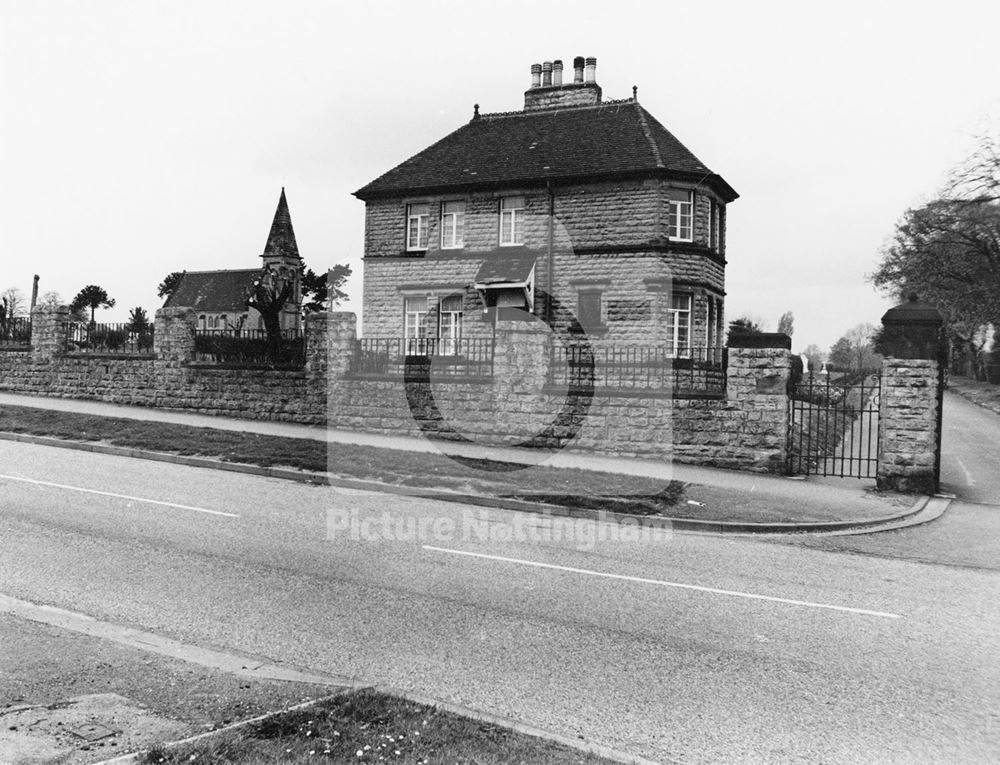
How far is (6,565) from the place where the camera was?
756cm

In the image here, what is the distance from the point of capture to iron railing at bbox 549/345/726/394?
16922mm

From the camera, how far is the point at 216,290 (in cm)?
8788

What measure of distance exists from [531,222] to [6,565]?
27.3m

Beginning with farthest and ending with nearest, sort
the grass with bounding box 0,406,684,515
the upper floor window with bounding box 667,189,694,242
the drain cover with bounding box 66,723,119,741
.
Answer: the upper floor window with bounding box 667,189,694,242 → the grass with bounding box 0,406,684,515 → the drain cover with bounding box 66,723,119,741

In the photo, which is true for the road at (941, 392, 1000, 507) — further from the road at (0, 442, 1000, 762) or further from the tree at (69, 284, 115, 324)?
the tree at (69, 284, 115, 324)

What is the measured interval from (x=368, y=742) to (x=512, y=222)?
30345 millimetres

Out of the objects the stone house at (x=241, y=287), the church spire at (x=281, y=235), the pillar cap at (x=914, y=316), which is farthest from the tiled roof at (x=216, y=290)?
the pillar cap at (x=914, y=316)

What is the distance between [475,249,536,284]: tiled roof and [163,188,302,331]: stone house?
3823 centimetres

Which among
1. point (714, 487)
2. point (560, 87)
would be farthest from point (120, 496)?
point (560, 87)

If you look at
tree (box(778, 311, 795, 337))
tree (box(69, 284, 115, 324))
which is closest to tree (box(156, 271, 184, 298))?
tree (box(69, 284, 115, 324))

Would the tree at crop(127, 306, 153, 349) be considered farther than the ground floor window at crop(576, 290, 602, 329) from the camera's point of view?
No

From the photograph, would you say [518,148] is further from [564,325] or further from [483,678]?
[483,678]

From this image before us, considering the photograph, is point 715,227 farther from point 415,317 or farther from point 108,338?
point 108,338

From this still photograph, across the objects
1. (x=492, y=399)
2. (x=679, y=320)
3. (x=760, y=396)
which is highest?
(x=679, y=320)
